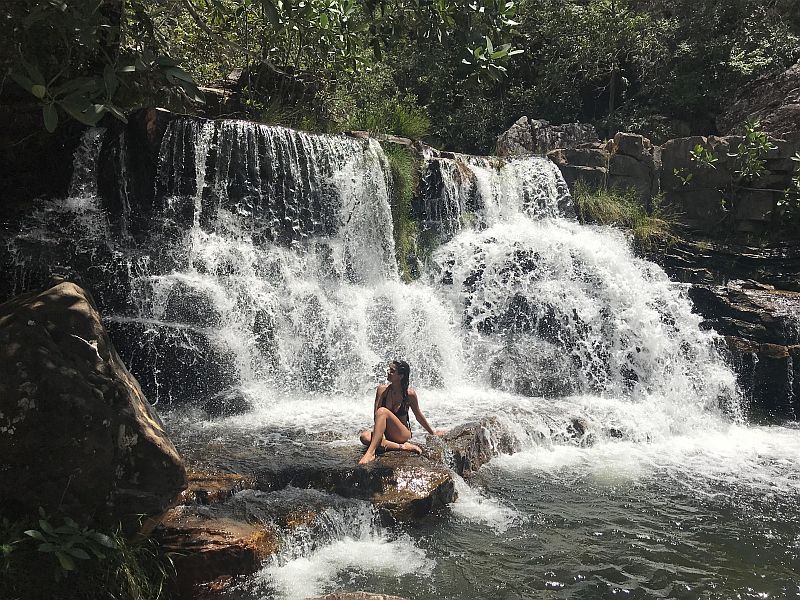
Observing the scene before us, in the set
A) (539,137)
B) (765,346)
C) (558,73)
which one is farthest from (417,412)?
(558,73)

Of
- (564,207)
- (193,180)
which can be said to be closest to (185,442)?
(193,180)

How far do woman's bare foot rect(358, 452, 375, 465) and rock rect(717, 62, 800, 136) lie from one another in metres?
10.6

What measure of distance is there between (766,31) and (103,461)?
16.4 metres

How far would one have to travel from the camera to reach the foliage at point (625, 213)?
12.4 meters

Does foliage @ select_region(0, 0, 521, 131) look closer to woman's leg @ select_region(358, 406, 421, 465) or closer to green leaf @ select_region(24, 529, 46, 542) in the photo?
green leaf @ select_region(24, 529, 46, 542)

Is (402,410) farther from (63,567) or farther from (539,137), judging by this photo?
(539,137)

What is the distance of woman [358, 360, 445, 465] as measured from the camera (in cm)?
625

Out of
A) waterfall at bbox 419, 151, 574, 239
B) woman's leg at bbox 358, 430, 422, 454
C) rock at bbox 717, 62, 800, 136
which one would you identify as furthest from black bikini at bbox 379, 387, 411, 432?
rock at bbox 717, 62, 800, 136

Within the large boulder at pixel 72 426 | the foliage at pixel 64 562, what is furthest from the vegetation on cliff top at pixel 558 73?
the foliage at pixel 64 562

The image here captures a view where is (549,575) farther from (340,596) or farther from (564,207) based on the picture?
(564,207)

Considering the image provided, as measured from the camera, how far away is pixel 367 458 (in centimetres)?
598

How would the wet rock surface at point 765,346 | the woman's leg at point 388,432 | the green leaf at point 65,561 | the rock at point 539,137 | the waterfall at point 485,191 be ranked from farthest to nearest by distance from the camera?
the rock at point 539,137 → the waterfall at point 485,191 → the wet rock surface at point 765,346 → the woman's leg at point 388,432 → the green leaf at point 65,561

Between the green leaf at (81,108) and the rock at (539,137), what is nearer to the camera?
the green leaf at (81,108)

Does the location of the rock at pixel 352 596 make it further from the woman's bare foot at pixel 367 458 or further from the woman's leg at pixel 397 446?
the woman's leg at pixel 397 446
